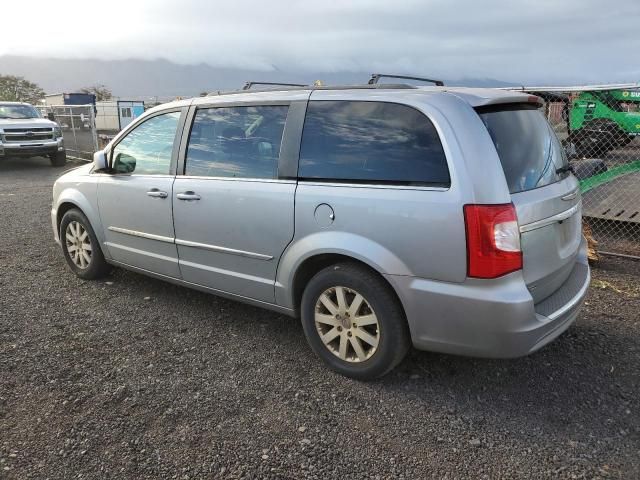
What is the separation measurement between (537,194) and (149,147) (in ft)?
9.96

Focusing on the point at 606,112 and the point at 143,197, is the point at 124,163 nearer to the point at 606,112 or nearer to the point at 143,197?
the point at 143,197

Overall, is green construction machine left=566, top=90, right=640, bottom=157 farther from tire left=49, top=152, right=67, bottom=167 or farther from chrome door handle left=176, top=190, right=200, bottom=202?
tire left=49, top=152, right=67, bottom=167

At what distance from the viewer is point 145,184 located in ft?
13.9

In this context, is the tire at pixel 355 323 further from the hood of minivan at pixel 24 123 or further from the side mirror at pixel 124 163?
the hood of minivan at pixel 24 123

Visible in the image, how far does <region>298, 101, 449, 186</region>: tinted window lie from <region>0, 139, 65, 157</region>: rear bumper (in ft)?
45.0

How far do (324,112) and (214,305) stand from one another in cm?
202

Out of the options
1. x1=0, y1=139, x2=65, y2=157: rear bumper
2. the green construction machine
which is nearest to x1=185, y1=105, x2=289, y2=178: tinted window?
the green construction machine

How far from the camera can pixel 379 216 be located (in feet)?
9.59

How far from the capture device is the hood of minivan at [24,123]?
14.2m

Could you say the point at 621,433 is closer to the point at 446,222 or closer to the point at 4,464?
the point at 446,222

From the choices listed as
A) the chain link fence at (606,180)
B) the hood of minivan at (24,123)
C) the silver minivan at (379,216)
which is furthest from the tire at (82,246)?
the hood of minivan at (24,123)

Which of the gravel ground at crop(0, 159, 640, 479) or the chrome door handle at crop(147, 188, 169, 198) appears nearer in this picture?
the gravel ground at crop(0, 159, 640, 479)

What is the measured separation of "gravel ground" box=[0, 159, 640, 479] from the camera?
2.58m

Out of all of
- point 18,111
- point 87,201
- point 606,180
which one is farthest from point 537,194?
point 18,111
